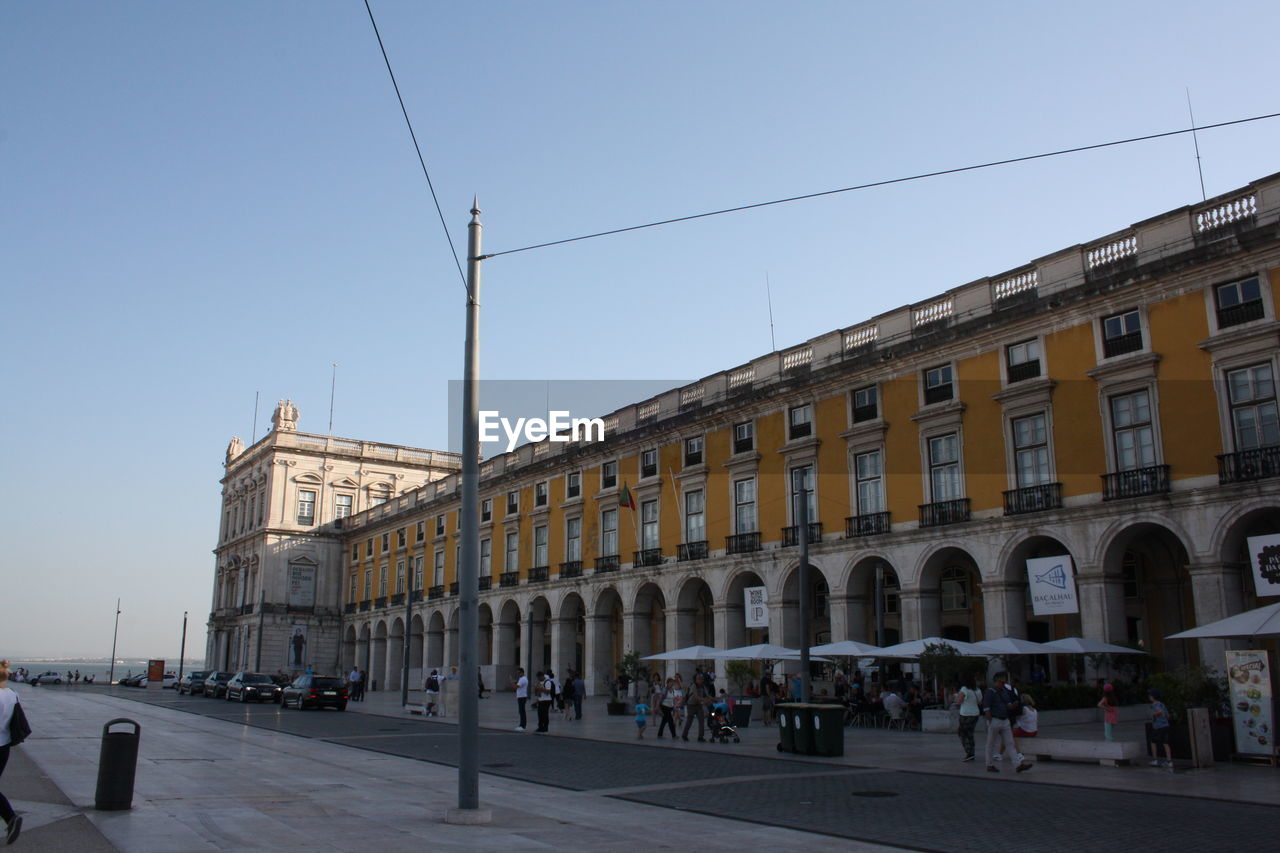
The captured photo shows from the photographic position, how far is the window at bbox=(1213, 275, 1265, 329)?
23.3 meters

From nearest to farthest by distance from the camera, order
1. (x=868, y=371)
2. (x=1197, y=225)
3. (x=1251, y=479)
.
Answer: (x=1251, y=479) < (x=1197, y=225) < (x=868, y=371)

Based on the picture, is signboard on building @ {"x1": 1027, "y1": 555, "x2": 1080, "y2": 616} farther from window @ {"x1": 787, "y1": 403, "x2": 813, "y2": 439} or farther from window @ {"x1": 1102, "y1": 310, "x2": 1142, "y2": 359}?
window @ {"x1": 787, "y1": 403, "x2": 813, "y2": 439}

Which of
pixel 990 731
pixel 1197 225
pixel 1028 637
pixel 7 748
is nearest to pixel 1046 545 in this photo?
pixel 1028 637

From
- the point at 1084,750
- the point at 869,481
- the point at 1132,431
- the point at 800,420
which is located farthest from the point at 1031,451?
the point at 1084,750

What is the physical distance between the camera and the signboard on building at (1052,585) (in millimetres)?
26016

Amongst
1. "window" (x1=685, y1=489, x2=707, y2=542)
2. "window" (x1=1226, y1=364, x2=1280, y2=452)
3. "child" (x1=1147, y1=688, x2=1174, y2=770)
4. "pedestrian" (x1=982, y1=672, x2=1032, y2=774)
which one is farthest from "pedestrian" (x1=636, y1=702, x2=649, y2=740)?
"window" (x1=685, y1=489, x2=707, y2=542)

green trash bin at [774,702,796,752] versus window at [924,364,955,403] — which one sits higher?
window at [924,364,955,403]

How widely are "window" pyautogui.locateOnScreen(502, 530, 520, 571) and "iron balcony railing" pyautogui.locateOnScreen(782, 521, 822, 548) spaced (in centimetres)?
1919

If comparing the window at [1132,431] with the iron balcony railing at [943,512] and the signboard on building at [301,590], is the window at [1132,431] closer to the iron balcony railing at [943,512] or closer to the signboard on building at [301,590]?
the iron balcony railing at [943,512]

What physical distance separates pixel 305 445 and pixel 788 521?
166 ft

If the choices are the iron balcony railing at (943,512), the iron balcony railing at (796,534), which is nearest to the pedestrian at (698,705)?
the iron balcony railing at (943,512)

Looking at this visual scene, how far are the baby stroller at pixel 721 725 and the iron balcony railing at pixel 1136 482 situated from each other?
11000mm

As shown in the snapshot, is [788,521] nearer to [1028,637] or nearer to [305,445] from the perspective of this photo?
[1028,637]

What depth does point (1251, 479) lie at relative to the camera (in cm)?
2269
